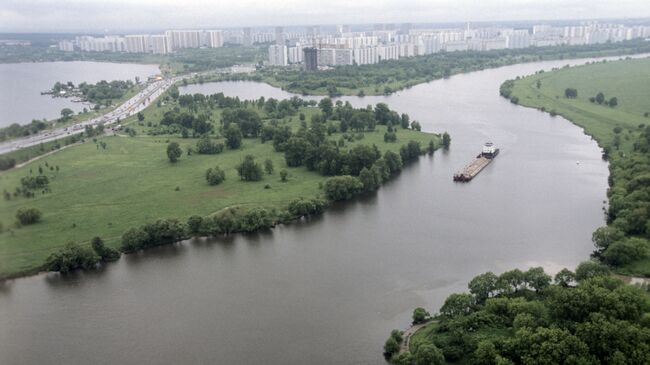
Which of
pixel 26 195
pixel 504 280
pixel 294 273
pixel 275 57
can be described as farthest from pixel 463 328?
pixel 275 57

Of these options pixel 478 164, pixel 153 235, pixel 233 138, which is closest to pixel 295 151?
pixel 233 138

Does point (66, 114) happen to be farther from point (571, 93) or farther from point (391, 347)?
point (571, 93)

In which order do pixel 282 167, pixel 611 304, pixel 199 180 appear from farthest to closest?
pixel 282 167, pixel 199 180, pixel 611 304

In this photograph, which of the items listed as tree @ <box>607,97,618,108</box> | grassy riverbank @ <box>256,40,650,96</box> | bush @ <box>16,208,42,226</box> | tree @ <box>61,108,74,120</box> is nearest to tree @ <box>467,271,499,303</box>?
bush @ <box>16,208,42,226</box>

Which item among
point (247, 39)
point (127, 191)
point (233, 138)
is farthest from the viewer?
point (247, 39)

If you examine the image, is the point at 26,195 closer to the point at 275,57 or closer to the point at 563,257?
Answer: the point at 563,257
